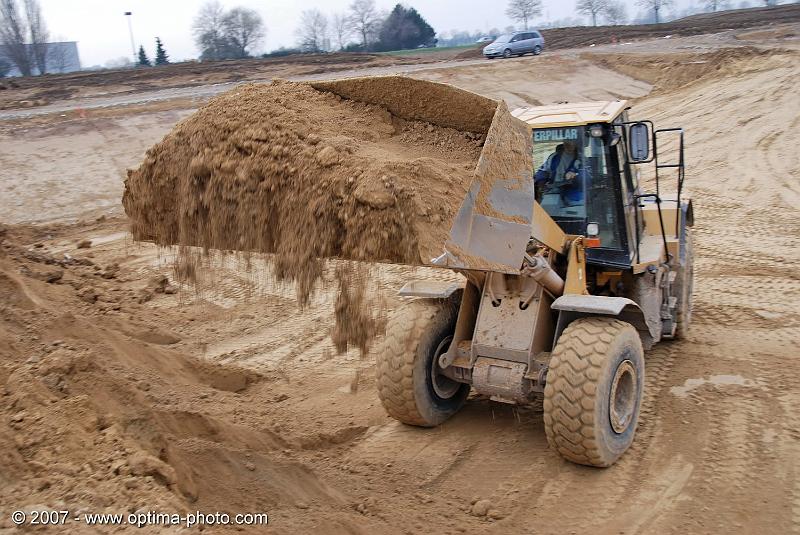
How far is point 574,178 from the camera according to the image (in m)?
5.77

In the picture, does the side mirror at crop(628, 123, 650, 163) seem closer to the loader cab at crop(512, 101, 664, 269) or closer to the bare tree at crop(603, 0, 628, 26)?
the loader cab at crop(512, 101, 664, 269)

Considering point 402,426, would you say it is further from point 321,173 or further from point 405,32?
point 405,32

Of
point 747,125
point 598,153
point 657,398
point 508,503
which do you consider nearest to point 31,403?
point 508,503

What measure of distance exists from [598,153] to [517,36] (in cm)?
2782

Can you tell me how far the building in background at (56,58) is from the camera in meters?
43.1

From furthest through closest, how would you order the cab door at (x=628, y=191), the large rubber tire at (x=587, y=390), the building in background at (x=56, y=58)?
1. the building in background at (x=56, y=58)
2. the cab door at (x=628, y=191)
3. the large rubber tire at (x=587, y=390)

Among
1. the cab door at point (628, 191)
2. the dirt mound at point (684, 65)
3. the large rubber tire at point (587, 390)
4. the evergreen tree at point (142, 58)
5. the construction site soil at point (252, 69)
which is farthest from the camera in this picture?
the evergreen tree at point (142, 58)

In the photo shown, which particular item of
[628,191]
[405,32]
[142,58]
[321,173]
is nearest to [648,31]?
[405,32]

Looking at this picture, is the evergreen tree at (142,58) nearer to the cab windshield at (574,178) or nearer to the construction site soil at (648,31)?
the construction site soil at (648,31)

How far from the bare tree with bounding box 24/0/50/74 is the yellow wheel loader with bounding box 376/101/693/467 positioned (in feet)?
137

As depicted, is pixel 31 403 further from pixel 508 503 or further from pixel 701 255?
pixel 701 255

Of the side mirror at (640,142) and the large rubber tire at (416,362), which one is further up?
the side mirror at (640,142)

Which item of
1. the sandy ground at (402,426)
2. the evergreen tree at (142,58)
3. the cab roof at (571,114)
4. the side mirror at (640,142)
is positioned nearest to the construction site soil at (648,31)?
the evergreen tree at (142,58)

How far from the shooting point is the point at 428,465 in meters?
5.57
